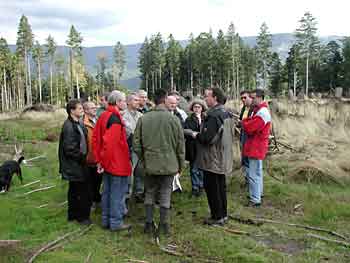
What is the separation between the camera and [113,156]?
5.60 metres

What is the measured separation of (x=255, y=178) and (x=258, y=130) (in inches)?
33.7

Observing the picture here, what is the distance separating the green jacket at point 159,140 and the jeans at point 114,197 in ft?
1.72

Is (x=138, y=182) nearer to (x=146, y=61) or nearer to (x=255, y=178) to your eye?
(x=255, y=178)

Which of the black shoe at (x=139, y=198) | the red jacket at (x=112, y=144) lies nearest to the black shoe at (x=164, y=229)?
the red jacket at (x=112, y=144)

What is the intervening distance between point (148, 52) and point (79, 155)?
71295mm

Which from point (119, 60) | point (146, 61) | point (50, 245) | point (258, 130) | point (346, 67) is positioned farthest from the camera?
point (119, 60)

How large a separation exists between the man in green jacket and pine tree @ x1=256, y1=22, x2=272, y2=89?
207 feet

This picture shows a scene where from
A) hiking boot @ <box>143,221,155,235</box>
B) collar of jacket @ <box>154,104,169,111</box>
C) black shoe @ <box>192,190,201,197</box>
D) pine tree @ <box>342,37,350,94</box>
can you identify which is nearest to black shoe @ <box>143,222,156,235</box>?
hiking boot @ <box>143,221,155,235</box>

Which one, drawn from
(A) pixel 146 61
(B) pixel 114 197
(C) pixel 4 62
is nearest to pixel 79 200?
(B) pixel 114 197

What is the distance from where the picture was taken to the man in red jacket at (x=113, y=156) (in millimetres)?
5586

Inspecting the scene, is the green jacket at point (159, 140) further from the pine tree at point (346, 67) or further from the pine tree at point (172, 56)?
the pine tree at point (172, 56)

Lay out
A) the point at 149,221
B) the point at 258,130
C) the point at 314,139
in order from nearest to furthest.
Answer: the point at 149,221, the point at 258,130, the point at 314,139

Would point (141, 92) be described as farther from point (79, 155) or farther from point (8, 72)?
point (8, 72)

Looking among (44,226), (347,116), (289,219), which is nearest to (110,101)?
(44,226)
